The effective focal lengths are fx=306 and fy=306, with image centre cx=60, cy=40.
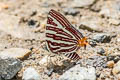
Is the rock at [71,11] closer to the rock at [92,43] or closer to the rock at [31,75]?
the rock at [92,43]

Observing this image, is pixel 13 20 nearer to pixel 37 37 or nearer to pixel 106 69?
pixel 37 37

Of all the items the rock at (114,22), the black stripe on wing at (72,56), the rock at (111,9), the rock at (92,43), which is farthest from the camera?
the rock at (111,9)

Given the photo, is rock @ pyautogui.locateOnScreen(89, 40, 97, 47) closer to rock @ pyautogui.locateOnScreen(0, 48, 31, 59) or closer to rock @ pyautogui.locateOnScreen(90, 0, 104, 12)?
rock @ pyautogui.locateOnScreen(0, 48, 31, 59)

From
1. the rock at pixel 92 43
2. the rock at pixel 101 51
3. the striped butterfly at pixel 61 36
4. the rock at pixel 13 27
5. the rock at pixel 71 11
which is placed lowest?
the rock at pixel 13 27

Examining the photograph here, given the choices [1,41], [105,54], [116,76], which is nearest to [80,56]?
[105,54]

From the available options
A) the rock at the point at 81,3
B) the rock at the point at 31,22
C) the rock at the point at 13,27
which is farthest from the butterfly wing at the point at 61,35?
the rock at the point at 81,3

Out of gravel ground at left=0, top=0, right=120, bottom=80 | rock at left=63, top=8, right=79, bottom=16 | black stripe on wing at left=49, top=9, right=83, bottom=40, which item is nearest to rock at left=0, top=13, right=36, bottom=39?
gravel ground at left=0, top=0, right=120, bottom=80

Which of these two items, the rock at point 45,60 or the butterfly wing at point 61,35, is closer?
the butterfly wing at point 61,35
